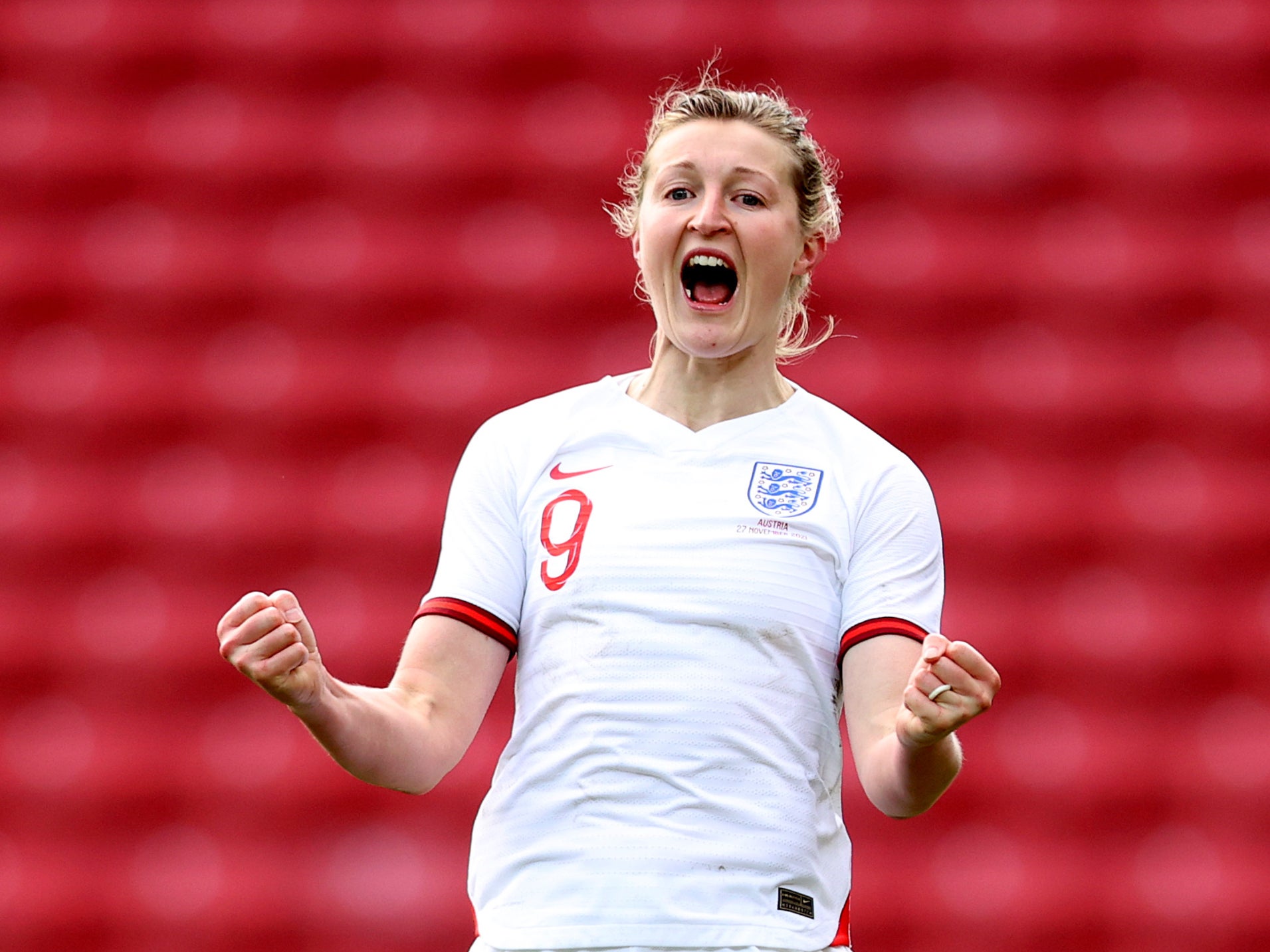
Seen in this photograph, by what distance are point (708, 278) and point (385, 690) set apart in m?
0.45

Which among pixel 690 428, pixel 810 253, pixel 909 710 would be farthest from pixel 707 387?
pixel 909 710

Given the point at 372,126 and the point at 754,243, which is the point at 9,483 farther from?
Result: the point at 754,243

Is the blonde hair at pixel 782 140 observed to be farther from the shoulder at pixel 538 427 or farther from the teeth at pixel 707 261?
the shoulder at pixel 538 427

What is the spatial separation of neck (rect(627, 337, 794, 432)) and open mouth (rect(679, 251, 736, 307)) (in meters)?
0.05

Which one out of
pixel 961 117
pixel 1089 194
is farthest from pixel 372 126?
pixel 1089 194

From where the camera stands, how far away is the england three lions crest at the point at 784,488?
1.18 metres

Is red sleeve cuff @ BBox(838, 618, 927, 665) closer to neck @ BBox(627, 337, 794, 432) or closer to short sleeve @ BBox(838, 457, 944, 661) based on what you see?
short sleeve @ BBox(838, 457, 944, 661)

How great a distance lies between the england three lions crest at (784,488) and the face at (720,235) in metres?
0.12

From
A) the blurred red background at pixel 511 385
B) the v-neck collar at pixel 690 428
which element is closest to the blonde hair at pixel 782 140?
the v-neck collar at pixel 690 428

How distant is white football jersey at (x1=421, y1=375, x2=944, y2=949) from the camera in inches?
42.5

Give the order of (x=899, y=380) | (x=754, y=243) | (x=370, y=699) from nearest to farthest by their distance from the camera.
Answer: (x=370, y=699) → (x=754, y=243) → (x=899, y=380)

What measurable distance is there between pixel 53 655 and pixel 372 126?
101cm

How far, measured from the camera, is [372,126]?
103 inches

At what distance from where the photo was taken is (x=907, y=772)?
108cm
